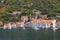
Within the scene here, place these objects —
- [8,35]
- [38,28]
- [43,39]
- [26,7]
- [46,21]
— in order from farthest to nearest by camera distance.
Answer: [26,7] → [46,21] → [38,28] → [8,35] → [43,39]

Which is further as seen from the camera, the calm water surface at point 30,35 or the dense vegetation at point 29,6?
the dense vegetation at point 29,6

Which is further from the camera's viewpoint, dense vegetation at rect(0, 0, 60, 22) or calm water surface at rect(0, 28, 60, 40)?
dense vegetation at rect(0, 0, 60, 22)

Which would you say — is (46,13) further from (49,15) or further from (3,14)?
(3,14)

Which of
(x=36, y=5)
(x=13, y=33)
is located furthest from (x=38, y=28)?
(x=36, y=5)

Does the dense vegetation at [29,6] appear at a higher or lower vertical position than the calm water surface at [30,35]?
lower

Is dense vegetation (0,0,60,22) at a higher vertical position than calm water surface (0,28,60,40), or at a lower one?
lower

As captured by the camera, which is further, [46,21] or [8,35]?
[46,21]

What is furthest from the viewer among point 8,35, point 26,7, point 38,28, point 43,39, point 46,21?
point 26,7
